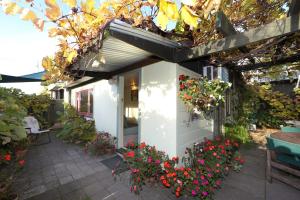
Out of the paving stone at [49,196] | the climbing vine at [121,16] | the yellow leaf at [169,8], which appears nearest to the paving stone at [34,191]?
the paving stone at [49,196]

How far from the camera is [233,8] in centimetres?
317

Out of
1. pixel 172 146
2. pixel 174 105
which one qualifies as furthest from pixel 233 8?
pixel 172 146

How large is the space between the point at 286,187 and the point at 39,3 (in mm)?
4753

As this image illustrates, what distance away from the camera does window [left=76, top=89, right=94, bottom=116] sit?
23.2 feet

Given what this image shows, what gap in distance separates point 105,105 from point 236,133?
15.4 ft

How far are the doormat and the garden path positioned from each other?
12 centimetres

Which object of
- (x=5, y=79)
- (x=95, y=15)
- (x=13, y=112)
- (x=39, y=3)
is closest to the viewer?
(x=39, y=3)

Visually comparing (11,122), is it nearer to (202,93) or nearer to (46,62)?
(46,62)

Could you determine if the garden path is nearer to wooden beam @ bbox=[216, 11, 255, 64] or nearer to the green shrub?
the green shrub

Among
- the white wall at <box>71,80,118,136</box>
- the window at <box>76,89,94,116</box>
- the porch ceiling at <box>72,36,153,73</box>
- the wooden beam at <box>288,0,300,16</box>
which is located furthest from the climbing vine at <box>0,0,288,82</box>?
the window at <box>76,89,94,116</box>

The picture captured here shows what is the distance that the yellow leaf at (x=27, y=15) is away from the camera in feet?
3.88

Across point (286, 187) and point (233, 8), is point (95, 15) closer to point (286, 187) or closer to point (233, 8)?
point (233, 8)

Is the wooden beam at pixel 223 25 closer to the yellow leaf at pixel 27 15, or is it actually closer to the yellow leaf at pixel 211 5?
the yellow leaf at pixel 211 5

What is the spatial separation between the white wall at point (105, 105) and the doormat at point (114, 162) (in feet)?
2.74
